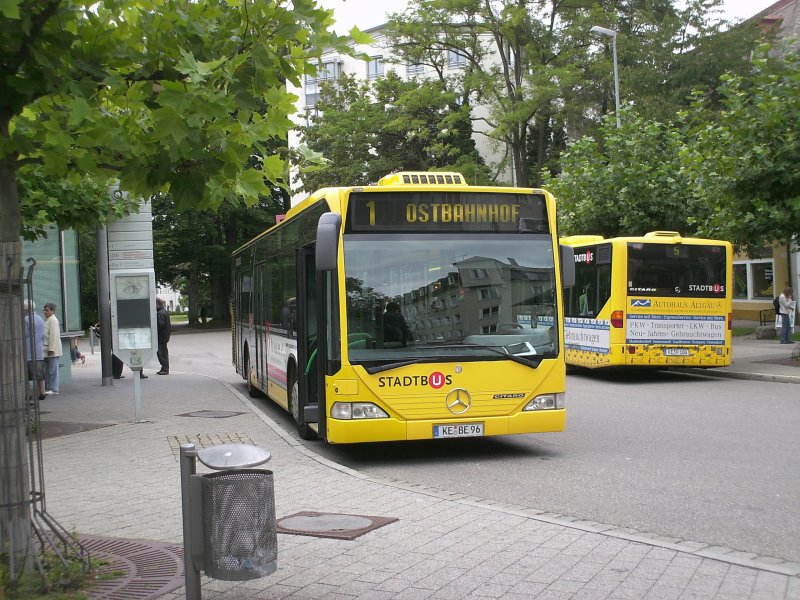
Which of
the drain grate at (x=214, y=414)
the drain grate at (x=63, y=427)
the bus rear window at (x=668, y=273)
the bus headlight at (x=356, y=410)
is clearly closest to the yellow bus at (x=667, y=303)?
the bus rear window at (x=668, y=273)

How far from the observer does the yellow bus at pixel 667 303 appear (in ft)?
59.0

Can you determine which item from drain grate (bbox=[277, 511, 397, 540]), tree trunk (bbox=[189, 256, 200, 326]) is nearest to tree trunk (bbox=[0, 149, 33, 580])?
drain grate (bbox=[277, 511, 397, 540])

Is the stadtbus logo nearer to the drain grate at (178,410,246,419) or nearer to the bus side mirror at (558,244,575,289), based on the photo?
the bus side mirror at (558,244,575,289)

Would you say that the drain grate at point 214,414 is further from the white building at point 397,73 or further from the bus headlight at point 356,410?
the white building at point 397,73

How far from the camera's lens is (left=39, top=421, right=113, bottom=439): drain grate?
12.0 meters

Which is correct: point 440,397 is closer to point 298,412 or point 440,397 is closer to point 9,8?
point 298,412

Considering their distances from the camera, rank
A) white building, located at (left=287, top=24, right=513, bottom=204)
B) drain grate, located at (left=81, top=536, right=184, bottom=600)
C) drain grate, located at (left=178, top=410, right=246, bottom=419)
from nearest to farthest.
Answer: drain grate, located at (left=81, top=536, right=184, bottom=600), drain grate, located at (left=178, top=410, right=246, bottom=419), white building, located at (left=287, top=24, right=513, bottom=204)

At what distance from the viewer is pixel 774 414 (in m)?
12.8

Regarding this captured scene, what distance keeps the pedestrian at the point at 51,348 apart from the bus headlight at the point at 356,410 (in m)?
10.0

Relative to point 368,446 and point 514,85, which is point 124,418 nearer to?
point 368,446

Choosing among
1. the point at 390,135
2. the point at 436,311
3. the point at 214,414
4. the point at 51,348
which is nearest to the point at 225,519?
the point at 436,311

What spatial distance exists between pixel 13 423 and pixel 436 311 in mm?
5161

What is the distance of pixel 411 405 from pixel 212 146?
4901mm

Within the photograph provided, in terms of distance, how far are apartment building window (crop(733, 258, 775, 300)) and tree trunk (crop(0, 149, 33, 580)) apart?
35874 mm
